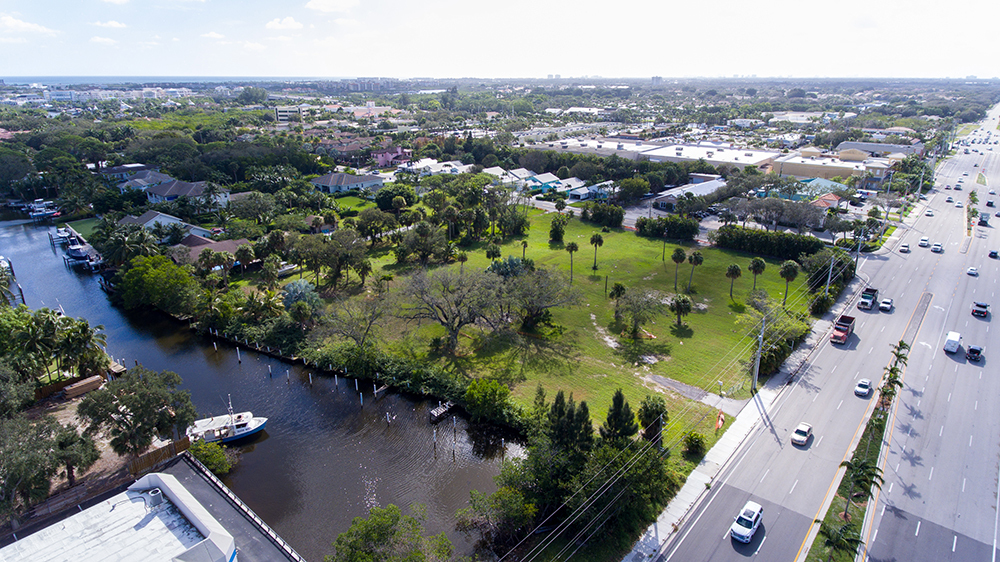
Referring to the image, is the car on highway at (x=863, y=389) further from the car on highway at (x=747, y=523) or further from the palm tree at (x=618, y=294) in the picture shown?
the palm tree at (x=618, y=294)

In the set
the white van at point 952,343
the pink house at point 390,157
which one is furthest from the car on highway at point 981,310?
the pink house at point 390,157

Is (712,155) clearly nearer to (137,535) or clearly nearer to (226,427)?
(226,427)

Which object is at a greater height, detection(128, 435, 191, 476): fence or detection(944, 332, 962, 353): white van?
detection(944, 332, 962, 353): white van

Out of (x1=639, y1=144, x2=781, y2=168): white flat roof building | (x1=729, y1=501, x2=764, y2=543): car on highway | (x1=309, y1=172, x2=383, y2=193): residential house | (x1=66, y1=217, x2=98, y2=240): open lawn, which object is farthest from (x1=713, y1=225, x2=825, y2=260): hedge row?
(x1=66, y1=217, x2=98, y2=240): open lawn

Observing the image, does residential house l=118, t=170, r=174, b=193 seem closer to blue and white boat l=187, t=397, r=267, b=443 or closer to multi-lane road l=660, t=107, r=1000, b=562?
blue and white boat l=187, t=397, r=267, b=443

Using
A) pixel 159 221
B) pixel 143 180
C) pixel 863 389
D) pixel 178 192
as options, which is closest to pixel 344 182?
pixel 178 192

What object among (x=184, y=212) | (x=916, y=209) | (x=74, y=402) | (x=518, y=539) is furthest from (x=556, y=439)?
(x=916, y=209)
